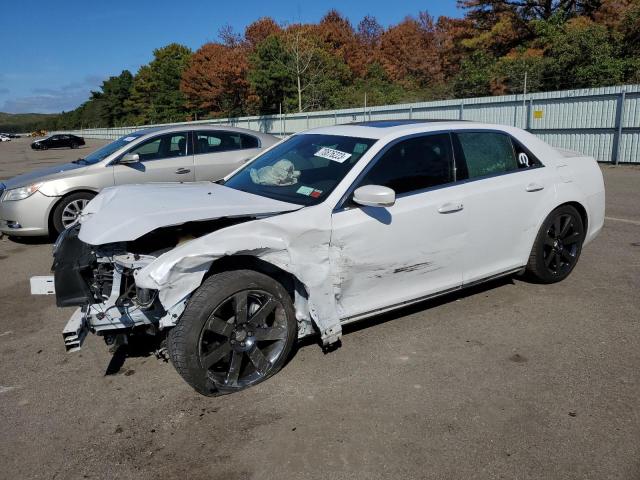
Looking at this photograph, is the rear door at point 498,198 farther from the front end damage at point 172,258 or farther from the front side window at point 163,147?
the front side window at point 163,147

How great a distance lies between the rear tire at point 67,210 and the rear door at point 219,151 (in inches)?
67.5

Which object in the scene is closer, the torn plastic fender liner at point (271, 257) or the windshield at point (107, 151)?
the torn plastic fender liner at point (271, 257)

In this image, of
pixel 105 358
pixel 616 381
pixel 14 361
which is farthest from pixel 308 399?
pixel 14 361

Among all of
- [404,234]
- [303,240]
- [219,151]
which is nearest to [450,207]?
[404,234]

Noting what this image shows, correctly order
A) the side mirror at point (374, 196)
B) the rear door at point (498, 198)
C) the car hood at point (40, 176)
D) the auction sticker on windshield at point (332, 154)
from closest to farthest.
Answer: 1. the side mirror at point (374, 196)
2. the auction sticker on windshield at point (332, 154)
3. the rear door at point (498, 198)
4. the car hood at point (40, 176)

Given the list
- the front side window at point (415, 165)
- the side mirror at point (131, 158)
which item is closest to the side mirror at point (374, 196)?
the front side window at point (415, 165)

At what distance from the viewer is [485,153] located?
14.9 feet

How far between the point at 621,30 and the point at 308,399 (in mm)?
27120

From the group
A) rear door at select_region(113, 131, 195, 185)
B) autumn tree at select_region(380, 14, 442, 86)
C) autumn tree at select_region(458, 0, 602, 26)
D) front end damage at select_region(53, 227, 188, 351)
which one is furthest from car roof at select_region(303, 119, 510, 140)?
autumn tree at select_region(380, 14, 442, 86)

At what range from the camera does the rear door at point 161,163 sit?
311 inches

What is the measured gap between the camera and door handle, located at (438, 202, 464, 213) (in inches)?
158

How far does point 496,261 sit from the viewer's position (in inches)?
178

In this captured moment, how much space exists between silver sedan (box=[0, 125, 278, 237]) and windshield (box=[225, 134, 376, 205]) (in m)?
3.74

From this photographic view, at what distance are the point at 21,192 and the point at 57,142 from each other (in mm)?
45539
